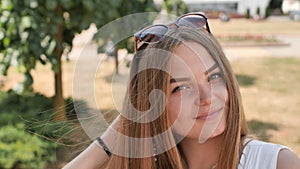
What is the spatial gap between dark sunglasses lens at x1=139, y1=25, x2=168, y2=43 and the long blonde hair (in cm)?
1

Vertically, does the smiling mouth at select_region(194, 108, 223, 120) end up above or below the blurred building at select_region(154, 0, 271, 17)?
above

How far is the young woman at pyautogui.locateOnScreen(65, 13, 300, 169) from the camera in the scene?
0.94m

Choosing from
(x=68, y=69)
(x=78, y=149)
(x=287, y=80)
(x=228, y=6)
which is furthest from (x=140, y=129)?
(x=228, y=6)

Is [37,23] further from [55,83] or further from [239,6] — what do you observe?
[239,6]

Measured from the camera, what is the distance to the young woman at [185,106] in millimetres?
940

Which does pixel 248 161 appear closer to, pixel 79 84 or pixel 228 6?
pixel 79 84

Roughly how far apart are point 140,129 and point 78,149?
286mm

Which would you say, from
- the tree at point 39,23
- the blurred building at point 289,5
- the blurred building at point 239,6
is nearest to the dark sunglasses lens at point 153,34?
the tree at point 39,23

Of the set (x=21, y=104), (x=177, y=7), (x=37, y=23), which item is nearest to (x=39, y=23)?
(x=37, y=23)

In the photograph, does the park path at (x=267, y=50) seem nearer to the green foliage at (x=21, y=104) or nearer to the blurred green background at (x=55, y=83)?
the blurred green background at (x=55, y=83)

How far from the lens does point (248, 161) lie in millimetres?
975

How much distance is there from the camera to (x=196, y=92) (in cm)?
92

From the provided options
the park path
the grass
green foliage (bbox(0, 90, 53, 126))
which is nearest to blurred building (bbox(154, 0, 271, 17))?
the park path

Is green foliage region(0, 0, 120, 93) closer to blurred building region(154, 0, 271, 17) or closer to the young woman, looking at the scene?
the young woman
